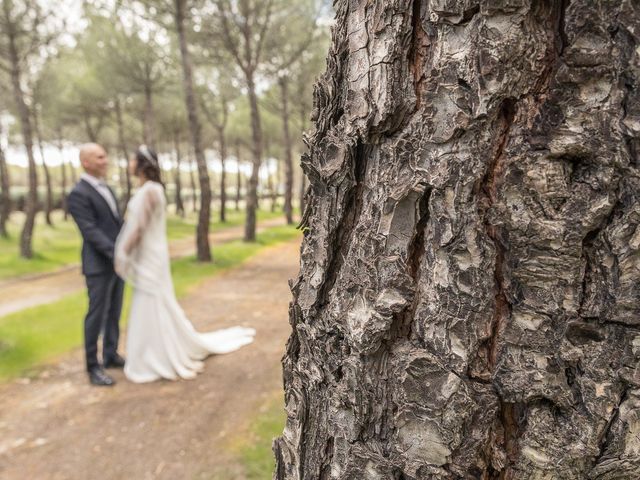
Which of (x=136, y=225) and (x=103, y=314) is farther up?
(x=136, y=225)

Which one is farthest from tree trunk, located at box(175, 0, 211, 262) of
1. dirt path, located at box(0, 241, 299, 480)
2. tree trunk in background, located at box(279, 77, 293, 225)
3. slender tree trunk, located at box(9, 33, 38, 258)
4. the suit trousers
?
tree trunk in background, located at box(279, 77, 293, 225)

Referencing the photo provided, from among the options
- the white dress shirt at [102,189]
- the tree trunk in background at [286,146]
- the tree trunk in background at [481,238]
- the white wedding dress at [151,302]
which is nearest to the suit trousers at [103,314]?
the white wedding dress at [151,302]

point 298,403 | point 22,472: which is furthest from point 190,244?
point 298,403

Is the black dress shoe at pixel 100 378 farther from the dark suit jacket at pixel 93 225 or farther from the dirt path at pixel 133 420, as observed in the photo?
the dark suit jacket at pixel 93 225

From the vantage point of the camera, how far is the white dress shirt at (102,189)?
4312 millimetres

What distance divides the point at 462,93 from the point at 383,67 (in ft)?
0.61

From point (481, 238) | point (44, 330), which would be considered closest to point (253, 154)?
point (44, 330)

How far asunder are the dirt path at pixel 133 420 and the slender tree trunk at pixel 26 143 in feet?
28.3

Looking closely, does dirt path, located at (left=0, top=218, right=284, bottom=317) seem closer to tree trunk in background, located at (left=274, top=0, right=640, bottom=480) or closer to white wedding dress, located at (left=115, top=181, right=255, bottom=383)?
white wedding dress, located at (left=115, top=181, right=255, bottom=383)

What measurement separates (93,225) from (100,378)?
1.61m

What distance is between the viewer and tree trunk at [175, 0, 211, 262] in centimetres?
1099

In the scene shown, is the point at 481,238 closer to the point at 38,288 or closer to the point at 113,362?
the point at 113,362

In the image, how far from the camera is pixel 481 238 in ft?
2.92

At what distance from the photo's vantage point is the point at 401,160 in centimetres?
94
